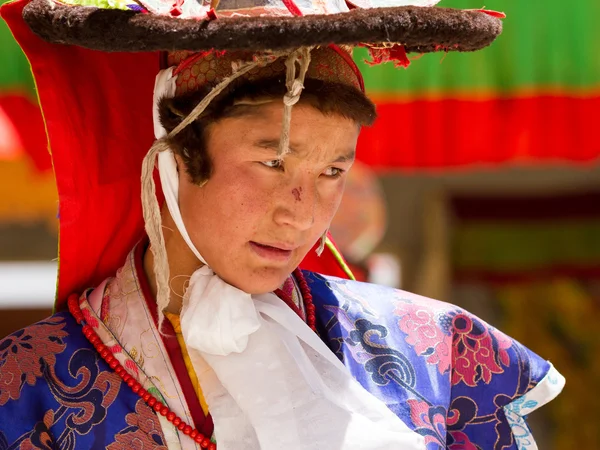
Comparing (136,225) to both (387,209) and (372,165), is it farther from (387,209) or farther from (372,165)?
(387,209)

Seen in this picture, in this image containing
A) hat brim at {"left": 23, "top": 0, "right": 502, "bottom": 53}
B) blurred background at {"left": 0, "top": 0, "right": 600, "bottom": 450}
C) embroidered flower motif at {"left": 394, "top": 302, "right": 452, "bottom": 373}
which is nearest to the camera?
hat brim at {"left": 23, "top": 0, "right": 502, "bottom": 53}

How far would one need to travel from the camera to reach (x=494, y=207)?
5.10m

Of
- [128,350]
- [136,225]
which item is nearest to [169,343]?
[128,350]

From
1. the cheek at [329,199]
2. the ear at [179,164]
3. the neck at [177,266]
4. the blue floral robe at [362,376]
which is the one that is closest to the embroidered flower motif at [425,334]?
the blue floral robe at [362,376]

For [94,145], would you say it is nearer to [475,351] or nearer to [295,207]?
[295,207]

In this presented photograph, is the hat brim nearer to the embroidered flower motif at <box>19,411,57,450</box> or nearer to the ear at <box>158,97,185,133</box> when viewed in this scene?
the ear at <box>158,97,185,133</box>

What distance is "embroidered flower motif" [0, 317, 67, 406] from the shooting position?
1.64 m

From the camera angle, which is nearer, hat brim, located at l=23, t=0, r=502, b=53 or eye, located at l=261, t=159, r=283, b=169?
hat brim, located at l=23, t=0, r=502, b=53

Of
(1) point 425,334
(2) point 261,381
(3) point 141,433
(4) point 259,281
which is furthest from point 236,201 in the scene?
(1) point 425,334

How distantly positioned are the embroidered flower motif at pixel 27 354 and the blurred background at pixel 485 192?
170 centimetres

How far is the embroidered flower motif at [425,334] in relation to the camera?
1.91m

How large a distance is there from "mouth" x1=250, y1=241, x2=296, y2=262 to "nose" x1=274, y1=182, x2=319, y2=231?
0.15 ft

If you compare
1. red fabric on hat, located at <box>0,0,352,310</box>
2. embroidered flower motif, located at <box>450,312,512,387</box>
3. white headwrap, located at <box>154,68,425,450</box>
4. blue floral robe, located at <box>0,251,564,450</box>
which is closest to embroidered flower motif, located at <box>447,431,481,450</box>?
blue floral robe, located at <box>0,251,564,450</box>

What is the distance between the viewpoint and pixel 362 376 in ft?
5.97
